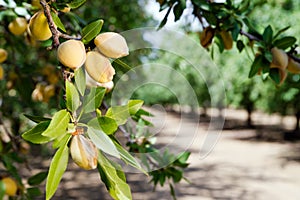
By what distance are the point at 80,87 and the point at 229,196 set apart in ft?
10.1

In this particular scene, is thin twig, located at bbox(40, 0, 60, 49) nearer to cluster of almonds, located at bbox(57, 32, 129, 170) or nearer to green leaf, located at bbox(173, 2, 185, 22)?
cluster of almonds, located at bbox(57, 32, 129, 170)

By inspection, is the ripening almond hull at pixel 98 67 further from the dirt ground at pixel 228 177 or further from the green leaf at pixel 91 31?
the dirt ground at pixel 228 177

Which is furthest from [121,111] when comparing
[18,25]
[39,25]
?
[18,25]

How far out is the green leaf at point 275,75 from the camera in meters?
0.70

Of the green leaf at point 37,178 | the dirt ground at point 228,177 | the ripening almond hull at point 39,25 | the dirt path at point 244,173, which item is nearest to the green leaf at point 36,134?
the ripening almond hull at point 39,25

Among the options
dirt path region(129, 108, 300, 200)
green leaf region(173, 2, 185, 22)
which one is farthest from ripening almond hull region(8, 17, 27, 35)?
dirt path region(129, 108, 300, 200)

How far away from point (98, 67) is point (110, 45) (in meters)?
0.02

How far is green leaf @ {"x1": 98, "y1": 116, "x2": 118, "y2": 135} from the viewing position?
35 centimetres

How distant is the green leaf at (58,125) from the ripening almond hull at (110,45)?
73 mm

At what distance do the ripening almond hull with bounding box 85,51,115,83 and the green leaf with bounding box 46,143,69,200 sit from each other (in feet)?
0.24

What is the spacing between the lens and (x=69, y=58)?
13.8 inches

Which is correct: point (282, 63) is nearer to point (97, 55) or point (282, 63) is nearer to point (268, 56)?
point (268, 56)

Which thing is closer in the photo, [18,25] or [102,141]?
[102,141]

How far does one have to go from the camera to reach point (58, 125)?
32 cm
